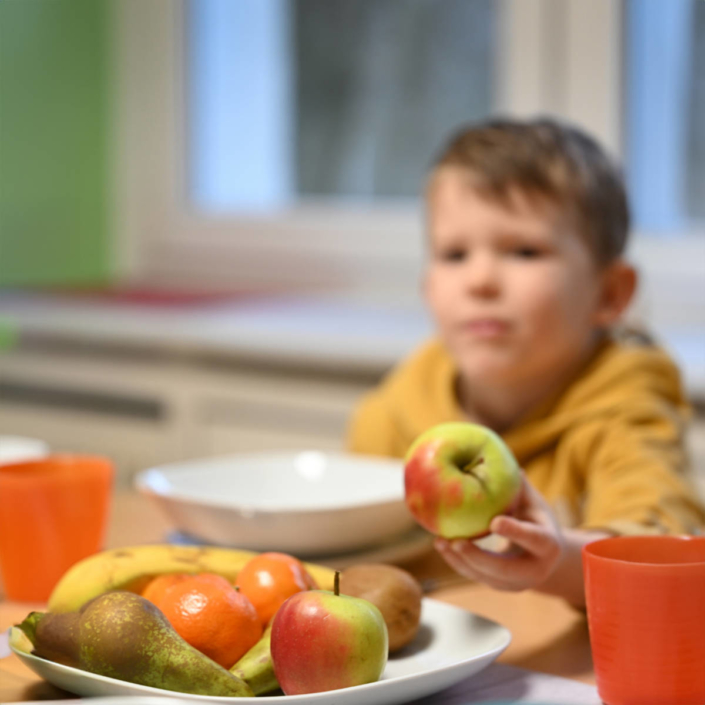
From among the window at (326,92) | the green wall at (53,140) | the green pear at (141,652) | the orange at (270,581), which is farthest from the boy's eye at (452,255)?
the green wall at (53,140)

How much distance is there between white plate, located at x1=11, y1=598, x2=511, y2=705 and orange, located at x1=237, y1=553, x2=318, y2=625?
70 millimetres


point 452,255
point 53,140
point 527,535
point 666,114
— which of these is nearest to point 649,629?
point 527,535

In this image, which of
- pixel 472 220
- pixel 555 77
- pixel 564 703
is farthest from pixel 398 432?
Result: pixel 555 77

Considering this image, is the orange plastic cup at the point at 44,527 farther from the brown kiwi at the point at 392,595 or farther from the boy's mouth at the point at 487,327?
the boy's mouth at the point at 487,327

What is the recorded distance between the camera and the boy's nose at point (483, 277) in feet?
3.60

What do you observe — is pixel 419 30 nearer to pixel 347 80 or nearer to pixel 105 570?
pixel 347 80

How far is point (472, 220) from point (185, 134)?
1.56m

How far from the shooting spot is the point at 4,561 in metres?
0.83

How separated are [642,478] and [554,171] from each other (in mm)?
344

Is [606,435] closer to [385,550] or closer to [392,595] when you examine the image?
[385,550]

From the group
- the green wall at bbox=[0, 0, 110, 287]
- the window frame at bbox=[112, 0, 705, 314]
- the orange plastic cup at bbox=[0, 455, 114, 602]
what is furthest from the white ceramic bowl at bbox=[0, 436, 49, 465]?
the green wall at bbox=[0, 0, 110, 287]

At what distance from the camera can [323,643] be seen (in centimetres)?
54

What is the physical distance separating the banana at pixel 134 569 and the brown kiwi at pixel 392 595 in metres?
0.05

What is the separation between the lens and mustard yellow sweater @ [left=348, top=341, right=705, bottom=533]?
3.10 feet
